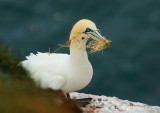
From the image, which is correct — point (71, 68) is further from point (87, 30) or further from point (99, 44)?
point (87, 30)

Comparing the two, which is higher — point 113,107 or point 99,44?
point 99,44

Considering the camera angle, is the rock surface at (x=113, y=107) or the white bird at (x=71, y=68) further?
the rock surface at (x=113, y=107)

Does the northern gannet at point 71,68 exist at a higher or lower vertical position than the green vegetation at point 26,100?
higher

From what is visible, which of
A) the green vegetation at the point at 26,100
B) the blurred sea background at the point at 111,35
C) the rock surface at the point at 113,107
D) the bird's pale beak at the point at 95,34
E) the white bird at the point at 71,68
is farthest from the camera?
the blurred sea background at the point at 111,35

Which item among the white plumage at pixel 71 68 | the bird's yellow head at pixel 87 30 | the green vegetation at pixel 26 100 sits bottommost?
→ the green vegetation at pixel 26 100

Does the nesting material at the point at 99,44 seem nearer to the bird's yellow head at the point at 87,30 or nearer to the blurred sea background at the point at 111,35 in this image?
the bird's yellow head at the point at 87,30

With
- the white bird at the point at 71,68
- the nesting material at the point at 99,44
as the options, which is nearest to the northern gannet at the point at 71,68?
the white bird at the point at 71,68

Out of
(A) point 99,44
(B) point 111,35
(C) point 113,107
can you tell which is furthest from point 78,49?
(B) point 111,35

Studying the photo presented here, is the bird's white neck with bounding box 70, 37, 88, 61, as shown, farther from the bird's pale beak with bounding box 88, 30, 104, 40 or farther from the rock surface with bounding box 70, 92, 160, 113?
the rock surface with bounding box 70, 92, 160, 113

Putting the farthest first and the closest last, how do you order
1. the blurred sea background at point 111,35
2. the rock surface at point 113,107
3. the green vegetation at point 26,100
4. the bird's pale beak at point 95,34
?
1. the blurred sea background at point 111,35
2. the rock surface at point 113,107
3. the bird's pale beak at point 95,34
4. the green vegetation at point 26,100

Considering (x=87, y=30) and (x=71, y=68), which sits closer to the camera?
(x=87, y=30)

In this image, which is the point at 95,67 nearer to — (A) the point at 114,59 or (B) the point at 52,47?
(A) the point at 114,59

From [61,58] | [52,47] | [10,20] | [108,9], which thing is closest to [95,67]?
[52,47]
